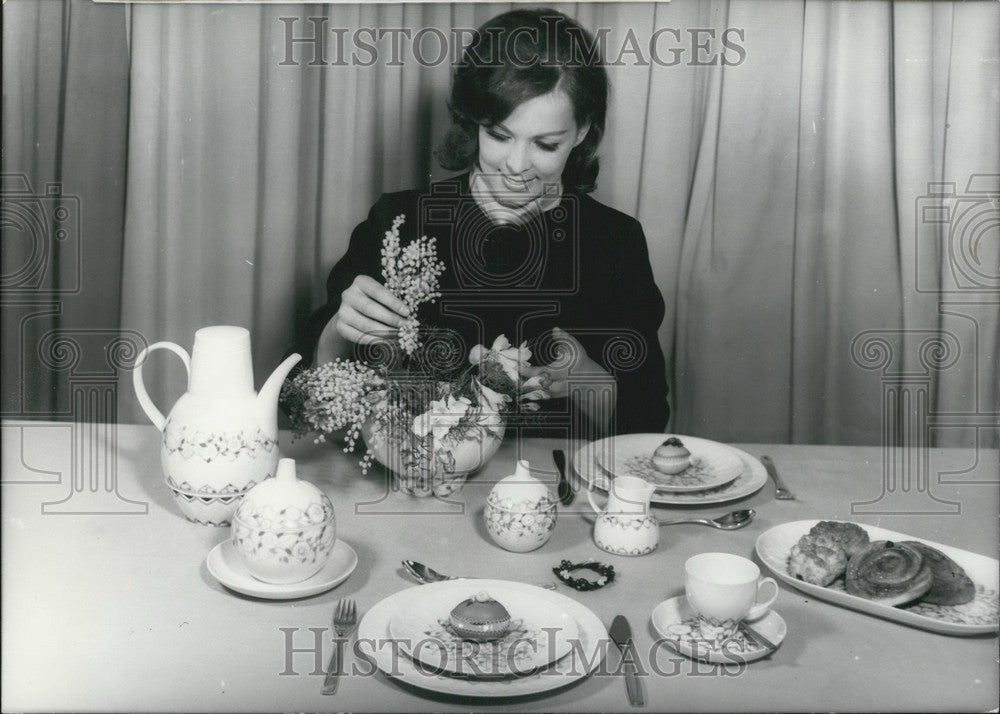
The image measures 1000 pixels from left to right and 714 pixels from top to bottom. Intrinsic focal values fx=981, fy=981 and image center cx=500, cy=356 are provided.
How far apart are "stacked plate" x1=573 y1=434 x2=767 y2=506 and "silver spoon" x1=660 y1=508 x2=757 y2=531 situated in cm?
6

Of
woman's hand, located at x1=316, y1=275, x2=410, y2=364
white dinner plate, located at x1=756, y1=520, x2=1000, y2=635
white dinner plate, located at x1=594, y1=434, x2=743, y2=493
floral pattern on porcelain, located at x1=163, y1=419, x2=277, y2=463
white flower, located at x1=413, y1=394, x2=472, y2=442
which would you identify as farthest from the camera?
woman's hand, located at x1=316, y1=275, x2=410, y2=364

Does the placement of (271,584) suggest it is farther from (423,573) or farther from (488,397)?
(488,397)

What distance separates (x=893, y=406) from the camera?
73.4 inches

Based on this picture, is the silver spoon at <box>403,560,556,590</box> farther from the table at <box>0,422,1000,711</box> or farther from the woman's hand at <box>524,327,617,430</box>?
the woman's hand at <box>524,327,617,430</box>

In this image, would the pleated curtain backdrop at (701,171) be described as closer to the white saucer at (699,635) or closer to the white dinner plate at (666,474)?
the white dinner plate at (666,474)

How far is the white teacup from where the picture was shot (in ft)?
3.83

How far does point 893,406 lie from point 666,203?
582 mm

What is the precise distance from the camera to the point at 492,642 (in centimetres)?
119

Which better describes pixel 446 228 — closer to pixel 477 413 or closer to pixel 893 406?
pixel 477 413

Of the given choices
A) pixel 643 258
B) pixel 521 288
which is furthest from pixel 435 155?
pixel 643 258

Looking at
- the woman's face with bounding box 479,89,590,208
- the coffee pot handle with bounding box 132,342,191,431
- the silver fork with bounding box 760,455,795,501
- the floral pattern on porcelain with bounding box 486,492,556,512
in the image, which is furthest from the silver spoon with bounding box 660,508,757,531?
the coffee pot handle with bounding box 132,342,191,431

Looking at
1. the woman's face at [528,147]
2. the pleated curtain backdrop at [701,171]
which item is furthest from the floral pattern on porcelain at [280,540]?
the woman's face at [528,147]

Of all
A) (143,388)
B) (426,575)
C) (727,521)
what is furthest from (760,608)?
(143,388)

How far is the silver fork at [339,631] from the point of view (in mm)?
1120
